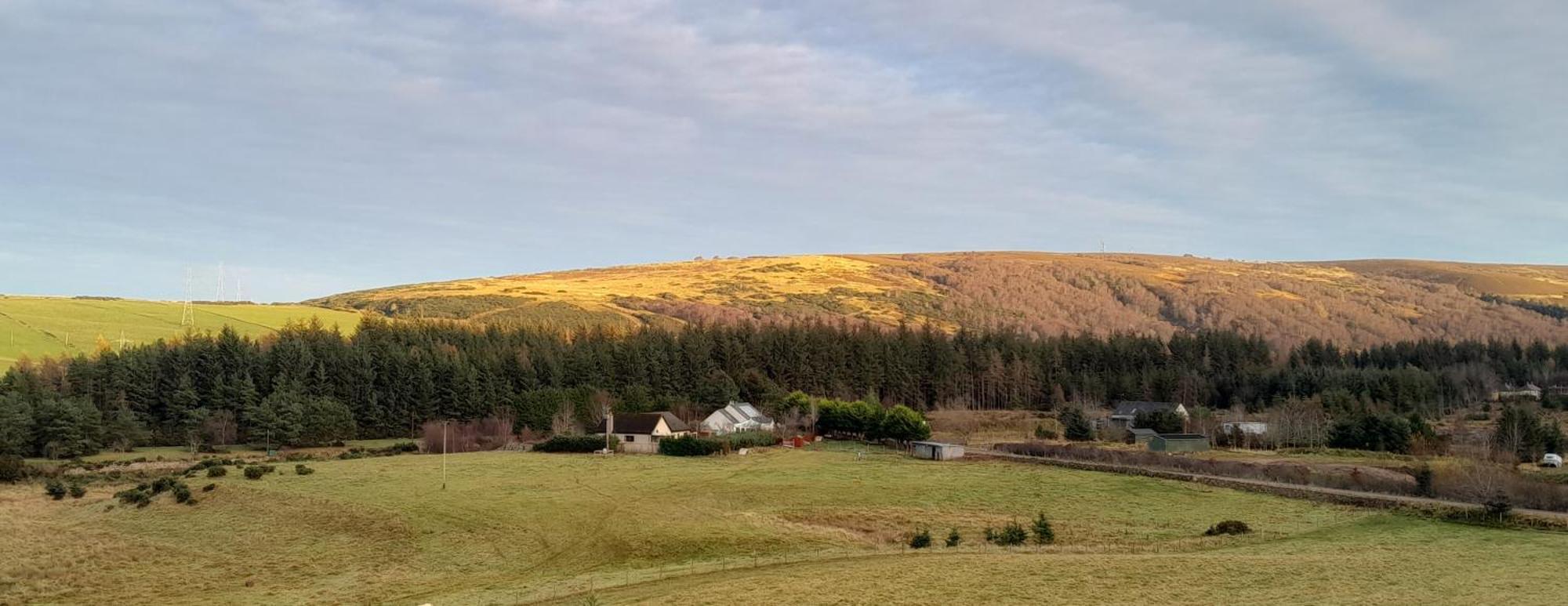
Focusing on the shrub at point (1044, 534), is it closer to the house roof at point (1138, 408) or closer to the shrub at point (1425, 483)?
the shrub at point (1425, 483)

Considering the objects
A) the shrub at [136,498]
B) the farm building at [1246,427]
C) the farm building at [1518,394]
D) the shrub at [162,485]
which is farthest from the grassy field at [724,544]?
the farm building at [1518,394]

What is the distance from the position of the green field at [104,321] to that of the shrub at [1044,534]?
110702 millimetres

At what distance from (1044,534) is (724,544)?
13110 mm

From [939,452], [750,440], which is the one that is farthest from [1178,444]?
[750,440]

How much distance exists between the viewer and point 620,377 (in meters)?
107

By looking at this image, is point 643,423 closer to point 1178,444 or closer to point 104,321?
point 1178,444

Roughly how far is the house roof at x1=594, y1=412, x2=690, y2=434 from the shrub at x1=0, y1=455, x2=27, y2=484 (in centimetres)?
4100

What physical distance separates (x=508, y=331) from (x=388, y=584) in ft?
303

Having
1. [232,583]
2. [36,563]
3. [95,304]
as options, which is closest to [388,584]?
[232,583]

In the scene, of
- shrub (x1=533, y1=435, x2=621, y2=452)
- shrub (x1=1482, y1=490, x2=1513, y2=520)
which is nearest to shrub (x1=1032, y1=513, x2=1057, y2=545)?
shrub (x1=1482, y1=490, x2=1513, y2=520)

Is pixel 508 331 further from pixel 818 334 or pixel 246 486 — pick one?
pixel 246 486

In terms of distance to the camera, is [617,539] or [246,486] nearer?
[617,539]

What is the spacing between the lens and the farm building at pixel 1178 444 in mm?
79500

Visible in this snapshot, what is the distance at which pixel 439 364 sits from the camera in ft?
322
